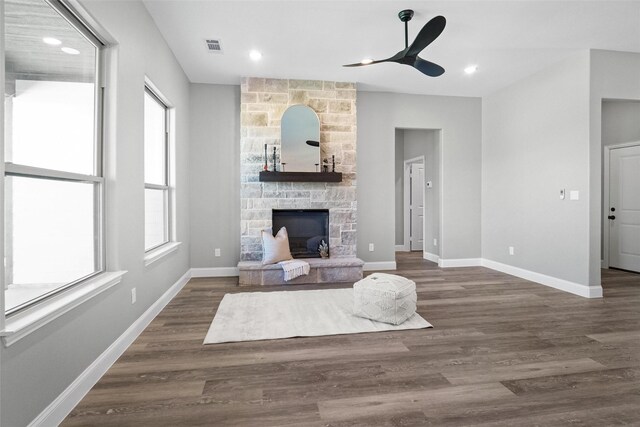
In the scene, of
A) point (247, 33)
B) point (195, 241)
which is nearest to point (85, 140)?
point (247, 33)

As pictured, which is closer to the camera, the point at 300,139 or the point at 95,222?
the point at 95,222

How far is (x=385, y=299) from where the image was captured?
2777 mm

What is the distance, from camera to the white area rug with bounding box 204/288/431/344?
8.56ft

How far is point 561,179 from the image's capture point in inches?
155

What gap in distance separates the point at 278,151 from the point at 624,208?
5.57m

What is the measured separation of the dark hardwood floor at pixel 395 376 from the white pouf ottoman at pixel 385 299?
0.23m

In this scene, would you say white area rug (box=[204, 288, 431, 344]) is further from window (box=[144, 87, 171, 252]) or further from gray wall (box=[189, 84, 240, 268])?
gray wall (box=[189, 84, 240, 268])

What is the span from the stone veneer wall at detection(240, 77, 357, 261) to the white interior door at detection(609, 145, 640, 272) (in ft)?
14.2

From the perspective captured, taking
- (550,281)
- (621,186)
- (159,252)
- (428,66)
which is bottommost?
(550,281)

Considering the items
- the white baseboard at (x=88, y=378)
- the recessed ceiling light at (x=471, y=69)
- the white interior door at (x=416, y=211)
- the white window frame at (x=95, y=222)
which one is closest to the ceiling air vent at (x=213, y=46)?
the white window frame at (x=95, y=222)

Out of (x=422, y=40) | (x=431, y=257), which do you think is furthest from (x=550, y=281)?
(x=422, y=40)

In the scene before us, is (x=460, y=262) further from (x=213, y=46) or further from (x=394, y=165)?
(x=213, y=46)

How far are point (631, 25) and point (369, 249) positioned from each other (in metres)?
3.86

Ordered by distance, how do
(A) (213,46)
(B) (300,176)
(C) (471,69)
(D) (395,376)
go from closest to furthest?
(D) (395,376), (A) (213,46), (C) (471,69), (B) (300,176)
